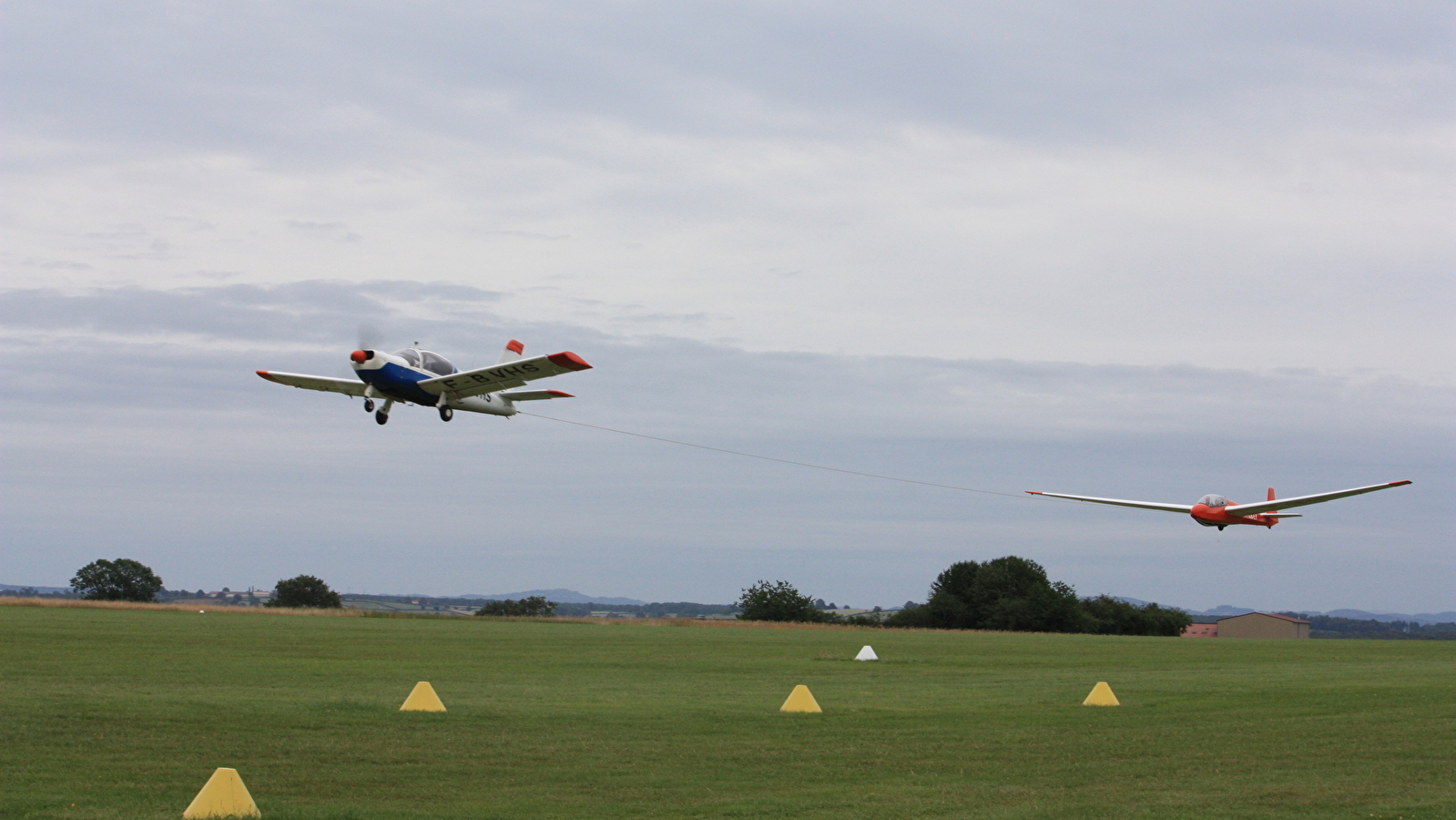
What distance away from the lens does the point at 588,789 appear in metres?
19.5

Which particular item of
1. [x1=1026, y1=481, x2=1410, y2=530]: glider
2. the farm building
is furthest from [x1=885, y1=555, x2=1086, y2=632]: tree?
[x1=1026, y1=481, x2=1410, y2=530]: glider

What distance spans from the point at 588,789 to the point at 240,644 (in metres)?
35.9

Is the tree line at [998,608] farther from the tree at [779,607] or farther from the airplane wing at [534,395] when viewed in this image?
the airplane wing at [534,395]

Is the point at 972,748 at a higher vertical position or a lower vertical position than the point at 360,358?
lower

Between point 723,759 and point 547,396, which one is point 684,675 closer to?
point 547,396

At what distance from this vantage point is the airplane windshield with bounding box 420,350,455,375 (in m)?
26.1

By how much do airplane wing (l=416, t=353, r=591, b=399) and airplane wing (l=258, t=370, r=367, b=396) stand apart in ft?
5.53

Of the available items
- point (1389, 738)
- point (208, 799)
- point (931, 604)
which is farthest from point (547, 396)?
point (931, 604)

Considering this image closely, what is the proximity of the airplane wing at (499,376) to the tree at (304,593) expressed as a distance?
505 feet

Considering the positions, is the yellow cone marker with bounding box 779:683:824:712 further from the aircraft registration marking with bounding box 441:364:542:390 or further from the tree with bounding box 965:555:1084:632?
the tree with bounding box 965:555:1084:632

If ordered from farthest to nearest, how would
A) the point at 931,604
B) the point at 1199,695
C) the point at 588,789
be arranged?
the point at 931,604 < the point at 1199,695 < the point at 588,789

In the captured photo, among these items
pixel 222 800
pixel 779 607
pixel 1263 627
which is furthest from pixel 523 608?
pixel 222 800

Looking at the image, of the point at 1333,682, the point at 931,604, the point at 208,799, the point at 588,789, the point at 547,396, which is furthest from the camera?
the point at 931,604

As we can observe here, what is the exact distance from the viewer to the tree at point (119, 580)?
520 ft
